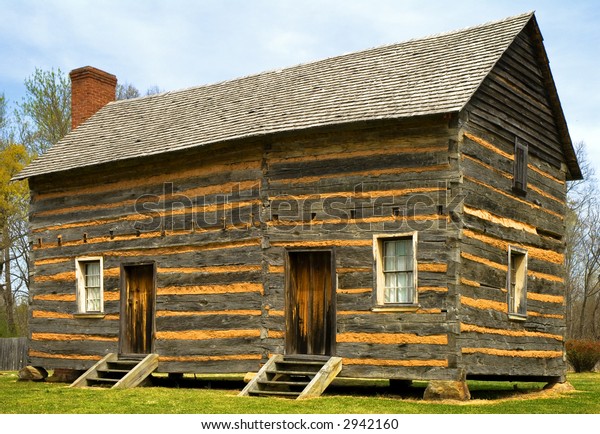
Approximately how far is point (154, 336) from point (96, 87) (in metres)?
10.3

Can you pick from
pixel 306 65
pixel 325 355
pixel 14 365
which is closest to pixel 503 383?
pixel 325 355

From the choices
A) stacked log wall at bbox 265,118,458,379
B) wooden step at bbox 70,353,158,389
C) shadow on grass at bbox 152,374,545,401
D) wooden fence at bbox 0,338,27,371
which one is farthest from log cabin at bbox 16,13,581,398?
wooden fence at bbox 0,338,27,371

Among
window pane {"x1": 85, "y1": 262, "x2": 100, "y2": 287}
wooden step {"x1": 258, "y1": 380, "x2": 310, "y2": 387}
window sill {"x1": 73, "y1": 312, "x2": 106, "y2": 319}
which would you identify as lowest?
wooden step {"x1": 258, "y1": 380, "x2": 310, "y2": 387}

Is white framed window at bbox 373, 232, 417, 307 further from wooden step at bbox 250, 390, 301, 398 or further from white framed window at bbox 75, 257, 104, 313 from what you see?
white framed window at bbox 75, 257, 104, 313

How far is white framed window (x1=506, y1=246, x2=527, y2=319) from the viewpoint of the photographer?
18750 mm

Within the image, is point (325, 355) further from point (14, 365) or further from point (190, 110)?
point (14, 365)

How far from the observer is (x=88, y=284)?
21.8m

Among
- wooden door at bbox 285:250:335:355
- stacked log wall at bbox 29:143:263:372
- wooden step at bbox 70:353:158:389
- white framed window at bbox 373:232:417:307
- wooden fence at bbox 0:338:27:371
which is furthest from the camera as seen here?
wooden fence at bbox 0:338:27:371

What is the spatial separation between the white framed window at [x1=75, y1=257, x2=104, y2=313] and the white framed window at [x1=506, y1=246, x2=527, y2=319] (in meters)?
9.87

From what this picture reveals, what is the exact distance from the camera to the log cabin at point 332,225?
54.7ft

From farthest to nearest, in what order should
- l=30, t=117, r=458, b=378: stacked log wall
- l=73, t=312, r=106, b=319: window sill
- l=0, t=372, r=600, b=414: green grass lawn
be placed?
l=73, t=312, r=106, b=319: window sill → l=30, t=117, r=458, b=378: stacked log wall → l=0, t=372, r=600, b=414: green grass lawn

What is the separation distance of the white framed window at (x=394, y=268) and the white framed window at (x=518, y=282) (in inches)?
116

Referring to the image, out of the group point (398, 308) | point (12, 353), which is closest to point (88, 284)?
point (398, 308)

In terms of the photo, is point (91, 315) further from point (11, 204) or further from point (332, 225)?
point (11, 204)
